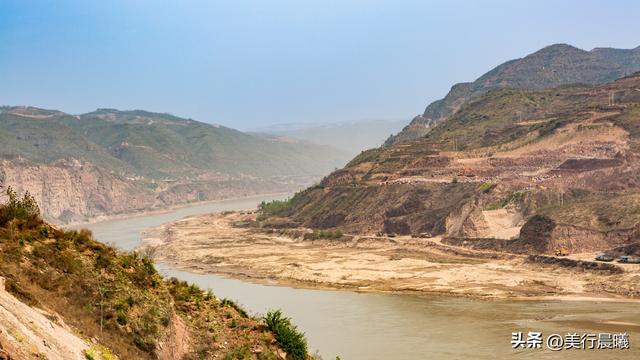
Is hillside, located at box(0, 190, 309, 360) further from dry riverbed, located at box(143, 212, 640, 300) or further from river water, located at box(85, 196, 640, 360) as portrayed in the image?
dry riverbed, located at box(143, 212, 640, 300)

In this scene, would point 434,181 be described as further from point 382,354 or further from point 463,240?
point 382,354

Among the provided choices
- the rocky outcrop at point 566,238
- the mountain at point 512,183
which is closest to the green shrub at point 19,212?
the rocky outcrop at point 566,238

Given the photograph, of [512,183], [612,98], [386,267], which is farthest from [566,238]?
[612,98]

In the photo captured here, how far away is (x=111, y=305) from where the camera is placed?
76.6ft

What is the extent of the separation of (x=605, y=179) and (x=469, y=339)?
72788 mm

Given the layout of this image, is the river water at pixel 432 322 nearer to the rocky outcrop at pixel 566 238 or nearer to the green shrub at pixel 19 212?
the green shrub at pixel 19 212

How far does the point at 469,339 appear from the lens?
172ft

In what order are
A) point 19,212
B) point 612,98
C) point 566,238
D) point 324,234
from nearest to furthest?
point 19,212 → point 566,238 → point 324,234 → point 612,98

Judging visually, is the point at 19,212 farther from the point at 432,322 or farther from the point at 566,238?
the point at 566,238

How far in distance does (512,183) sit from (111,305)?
351ft

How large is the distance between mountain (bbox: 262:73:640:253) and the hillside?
6967 centimetres

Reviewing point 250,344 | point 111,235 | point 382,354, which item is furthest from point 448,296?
point 111,235

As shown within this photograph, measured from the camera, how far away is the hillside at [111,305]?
2100 cm

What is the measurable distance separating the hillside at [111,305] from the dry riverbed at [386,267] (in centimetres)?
4896
